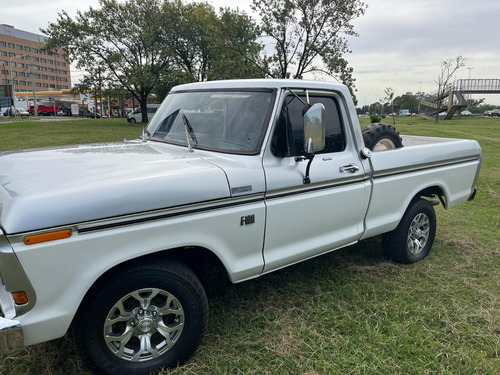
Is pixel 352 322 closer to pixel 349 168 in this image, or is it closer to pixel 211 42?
pixel 349 168

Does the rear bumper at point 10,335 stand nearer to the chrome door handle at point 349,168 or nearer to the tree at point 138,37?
the chrome door handle at point 349,168

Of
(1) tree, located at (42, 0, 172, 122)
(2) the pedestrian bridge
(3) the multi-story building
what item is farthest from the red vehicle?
(2) the pedestrian bridge

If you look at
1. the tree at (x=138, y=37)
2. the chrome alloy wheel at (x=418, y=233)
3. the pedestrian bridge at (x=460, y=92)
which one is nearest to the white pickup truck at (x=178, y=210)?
the chrome alloy wheel at (x=418, y=233)

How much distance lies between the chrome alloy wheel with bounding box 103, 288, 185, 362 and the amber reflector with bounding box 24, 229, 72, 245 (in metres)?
0.57

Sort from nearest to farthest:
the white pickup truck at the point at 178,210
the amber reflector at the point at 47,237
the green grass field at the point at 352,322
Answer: the amber reflector at the point at 47,237, the white pickup truck at the point at 178,210, the green grass field at the point at 352,322

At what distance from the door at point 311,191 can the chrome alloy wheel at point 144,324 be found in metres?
0.81

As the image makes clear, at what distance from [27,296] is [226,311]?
5.77 ft

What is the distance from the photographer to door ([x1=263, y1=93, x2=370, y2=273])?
3023mm

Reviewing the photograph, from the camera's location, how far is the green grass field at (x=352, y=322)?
9.21ft

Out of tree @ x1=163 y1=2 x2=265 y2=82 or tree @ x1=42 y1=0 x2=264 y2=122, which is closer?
tree @ x1=163 y1=2 x2=265 y2=82

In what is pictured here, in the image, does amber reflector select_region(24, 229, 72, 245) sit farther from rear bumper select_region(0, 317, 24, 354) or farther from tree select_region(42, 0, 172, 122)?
tree select_region(42, 0, 172, 122)

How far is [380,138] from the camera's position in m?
4.22

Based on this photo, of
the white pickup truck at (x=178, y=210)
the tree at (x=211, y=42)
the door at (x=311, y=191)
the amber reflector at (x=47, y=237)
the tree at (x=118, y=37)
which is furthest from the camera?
the tree at (x=118, y=37)

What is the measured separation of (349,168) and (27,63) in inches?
5239
